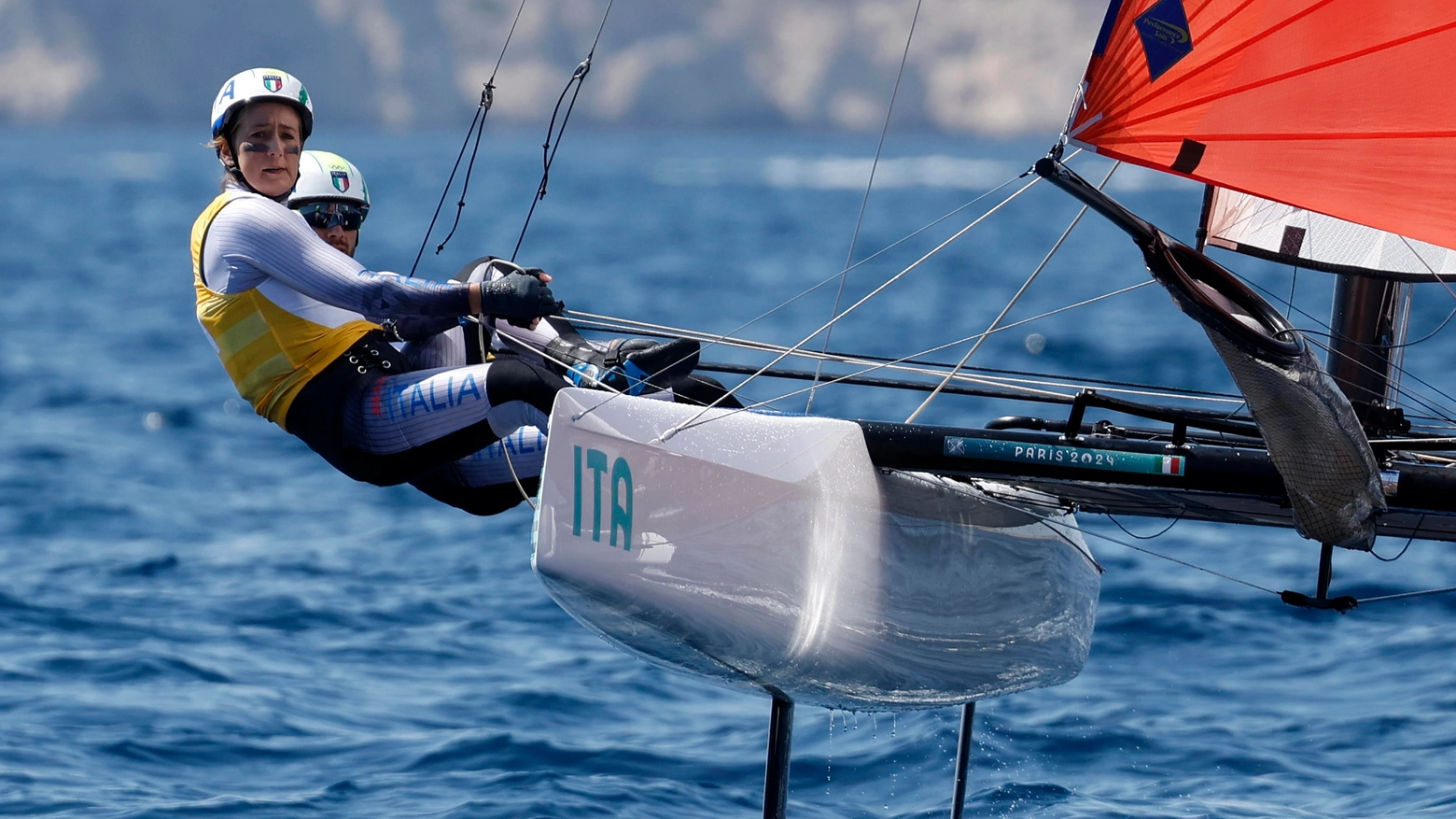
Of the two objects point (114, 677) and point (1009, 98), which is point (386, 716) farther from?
point (1009, 98)

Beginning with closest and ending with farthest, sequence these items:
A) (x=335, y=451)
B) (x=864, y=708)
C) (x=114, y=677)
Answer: (x=335, y=451) → (x=864, y=708) → (x=114, y=677)

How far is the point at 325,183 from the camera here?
124 inches

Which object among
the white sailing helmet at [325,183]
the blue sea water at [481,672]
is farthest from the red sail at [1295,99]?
the blue sea water at [481,672]

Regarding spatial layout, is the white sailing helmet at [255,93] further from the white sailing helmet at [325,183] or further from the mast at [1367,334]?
the mast at [1367,334]

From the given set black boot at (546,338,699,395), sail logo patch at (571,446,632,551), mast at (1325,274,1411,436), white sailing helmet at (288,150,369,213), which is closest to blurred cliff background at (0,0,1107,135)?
mast at (1325,274,1411,436)

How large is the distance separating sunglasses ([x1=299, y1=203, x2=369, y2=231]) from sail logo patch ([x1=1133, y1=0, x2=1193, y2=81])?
1.42 m

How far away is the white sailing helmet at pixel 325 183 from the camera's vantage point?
3.14 m

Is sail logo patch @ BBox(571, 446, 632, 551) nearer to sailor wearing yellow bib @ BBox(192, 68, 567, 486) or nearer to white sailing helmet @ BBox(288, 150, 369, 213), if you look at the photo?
sailor wearing yellow bib @ BBox(192, 68, 567, 486)

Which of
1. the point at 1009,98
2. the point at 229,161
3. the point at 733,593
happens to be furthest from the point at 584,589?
the point at 1009,98

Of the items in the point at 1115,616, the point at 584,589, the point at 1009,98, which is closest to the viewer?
the point at 584,589

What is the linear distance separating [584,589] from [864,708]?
2.39 feet

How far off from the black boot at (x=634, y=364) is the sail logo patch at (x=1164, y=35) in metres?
0.84

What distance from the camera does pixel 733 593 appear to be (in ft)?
8.82

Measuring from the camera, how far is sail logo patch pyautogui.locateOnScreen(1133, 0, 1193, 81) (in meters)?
2.56
